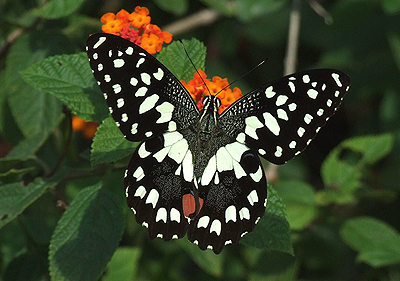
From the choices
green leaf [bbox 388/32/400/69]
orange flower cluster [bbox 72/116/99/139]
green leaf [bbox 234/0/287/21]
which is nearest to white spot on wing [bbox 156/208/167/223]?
orange flower cluster [bbox 72/116/99/139]

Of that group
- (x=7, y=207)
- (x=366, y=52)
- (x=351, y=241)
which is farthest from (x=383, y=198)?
Result: (x=7, y=207)

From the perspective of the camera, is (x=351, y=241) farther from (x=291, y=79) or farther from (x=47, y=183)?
(x=47, y=183)

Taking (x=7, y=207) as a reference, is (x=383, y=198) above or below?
below

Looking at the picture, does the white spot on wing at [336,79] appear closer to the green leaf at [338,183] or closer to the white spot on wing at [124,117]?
the white spot on wing at [124,117]

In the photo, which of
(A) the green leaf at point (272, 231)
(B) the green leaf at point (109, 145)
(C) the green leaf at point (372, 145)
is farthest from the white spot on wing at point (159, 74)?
(C) the green leaf at point (372, 145)

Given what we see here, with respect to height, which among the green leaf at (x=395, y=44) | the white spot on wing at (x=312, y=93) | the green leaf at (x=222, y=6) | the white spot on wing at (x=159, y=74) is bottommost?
the green leaf at (x=395, y=44)

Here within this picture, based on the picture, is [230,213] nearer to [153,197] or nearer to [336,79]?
[153,197]
